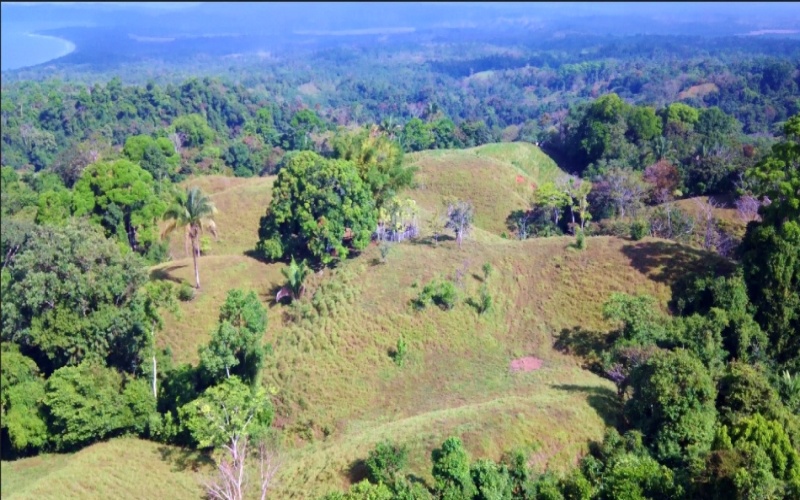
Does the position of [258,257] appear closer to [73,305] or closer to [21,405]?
[73,305]

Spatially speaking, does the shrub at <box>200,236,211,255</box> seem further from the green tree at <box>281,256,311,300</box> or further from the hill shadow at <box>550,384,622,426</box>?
the hill shadow at <box>550,384,622,426</box>

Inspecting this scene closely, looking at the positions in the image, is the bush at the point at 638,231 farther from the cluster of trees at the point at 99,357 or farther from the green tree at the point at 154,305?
the green tree at the point at 154,305

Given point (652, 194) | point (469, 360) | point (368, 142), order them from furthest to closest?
point (652, 194), point (368, 142), point (469, 360)

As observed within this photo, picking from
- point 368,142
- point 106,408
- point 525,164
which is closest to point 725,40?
point 525,164

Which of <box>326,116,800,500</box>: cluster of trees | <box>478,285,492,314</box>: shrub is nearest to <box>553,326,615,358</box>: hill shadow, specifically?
<box>326,116,800,500</box>: cluster of trees

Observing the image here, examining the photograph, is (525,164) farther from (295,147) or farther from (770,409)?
(770,409)

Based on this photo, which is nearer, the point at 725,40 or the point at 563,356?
the point at 563,356

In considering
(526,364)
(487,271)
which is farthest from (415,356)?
(487,271)
